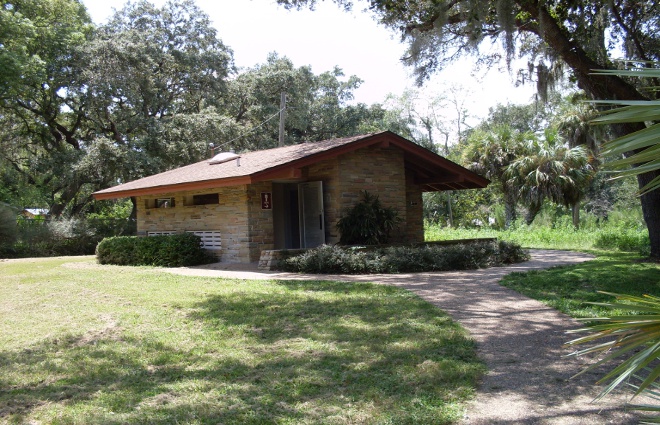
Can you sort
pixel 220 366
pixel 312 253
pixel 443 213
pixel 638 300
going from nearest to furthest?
pixel 638 300, pixel 220 366, pixel 312 253, pixel 443 213

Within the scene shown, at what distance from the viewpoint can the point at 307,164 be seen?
45.0 feet

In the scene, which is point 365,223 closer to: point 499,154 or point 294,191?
point 294,191

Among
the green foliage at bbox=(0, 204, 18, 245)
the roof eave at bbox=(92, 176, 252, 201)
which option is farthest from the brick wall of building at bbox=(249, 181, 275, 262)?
the green foliage at bbox=(0, 204, 18, 245)

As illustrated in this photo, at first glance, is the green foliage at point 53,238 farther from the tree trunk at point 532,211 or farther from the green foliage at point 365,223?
the tree trunk at point 532,211

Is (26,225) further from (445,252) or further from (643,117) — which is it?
(643,117)

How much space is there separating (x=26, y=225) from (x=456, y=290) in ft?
66.9

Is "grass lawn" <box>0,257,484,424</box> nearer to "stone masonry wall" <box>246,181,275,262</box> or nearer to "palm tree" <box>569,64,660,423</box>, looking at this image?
"palm tree" <box>569,64,660,423</box>

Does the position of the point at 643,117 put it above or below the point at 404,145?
below

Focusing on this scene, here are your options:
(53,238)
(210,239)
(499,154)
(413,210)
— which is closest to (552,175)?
(499,154)

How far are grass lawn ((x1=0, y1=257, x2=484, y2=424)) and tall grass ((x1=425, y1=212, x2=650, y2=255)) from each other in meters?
9.84

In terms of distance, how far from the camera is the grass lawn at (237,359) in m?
4.29

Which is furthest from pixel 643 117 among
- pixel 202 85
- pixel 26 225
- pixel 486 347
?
pixel 202 85

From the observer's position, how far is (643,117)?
1310mm

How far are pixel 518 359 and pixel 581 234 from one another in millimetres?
15644
